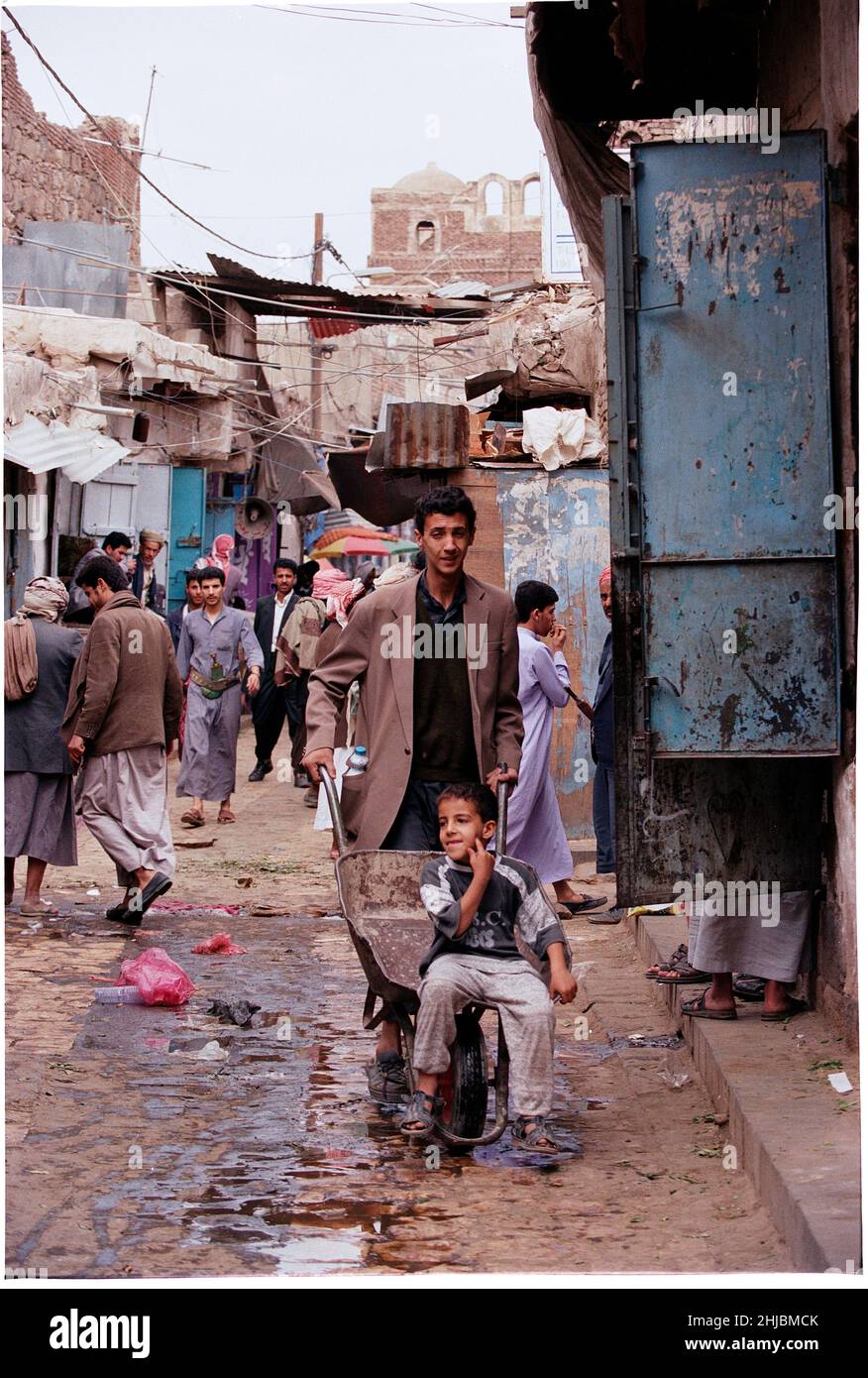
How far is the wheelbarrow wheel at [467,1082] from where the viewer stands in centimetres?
516

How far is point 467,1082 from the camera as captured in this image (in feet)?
16.9

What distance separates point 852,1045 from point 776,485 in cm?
189

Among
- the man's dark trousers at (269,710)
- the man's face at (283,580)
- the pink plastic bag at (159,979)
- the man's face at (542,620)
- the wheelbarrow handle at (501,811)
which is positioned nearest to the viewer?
the wheelbarrow handle at (501,811)

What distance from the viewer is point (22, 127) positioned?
22125mm

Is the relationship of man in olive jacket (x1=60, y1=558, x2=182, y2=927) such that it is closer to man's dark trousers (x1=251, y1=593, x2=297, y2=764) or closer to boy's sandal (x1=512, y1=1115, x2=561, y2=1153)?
boy's sandal (x1=512, y1=1115, x2=561, y2=1153)

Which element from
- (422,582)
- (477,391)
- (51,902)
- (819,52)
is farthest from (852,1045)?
(477,391)

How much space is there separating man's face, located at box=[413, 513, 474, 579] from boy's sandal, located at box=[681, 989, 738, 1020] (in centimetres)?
200

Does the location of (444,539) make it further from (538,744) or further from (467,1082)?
(538,744)

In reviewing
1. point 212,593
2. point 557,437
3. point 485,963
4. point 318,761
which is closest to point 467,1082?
point 485,963

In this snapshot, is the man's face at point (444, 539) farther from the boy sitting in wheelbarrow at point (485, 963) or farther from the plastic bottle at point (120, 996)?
the plastic bottle at point (120, 996)

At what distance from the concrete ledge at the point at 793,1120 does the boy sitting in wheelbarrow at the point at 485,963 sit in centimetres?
65

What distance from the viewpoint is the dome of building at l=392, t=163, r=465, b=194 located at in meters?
65.4

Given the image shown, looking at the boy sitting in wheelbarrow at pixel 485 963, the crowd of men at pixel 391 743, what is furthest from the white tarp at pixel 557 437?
the boy sitting in wheelbarrow at pixel 485 963
